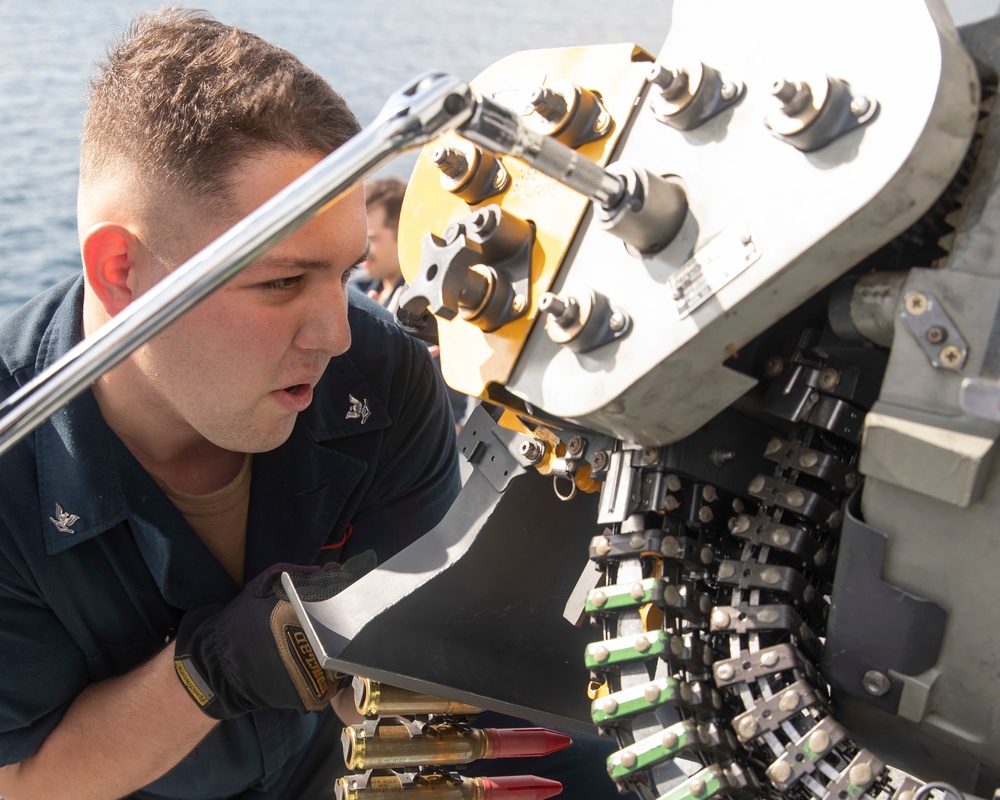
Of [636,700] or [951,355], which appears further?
[636,700]

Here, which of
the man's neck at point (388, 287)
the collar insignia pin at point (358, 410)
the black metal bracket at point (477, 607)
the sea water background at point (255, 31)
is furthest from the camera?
the sea water background at point (255, 31)

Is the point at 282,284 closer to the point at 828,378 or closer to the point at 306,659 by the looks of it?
the point at 306,659

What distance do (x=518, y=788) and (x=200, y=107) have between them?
877 mm

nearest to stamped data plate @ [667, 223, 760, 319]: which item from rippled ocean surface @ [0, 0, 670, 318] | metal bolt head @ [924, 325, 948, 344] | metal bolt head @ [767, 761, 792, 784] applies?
metal bolt head @ [924, 325, 948, 344]

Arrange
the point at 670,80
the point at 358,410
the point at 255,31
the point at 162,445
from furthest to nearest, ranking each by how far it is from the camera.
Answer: the point at 255,31
the point at 358,410
the point at 162,445
the point at 670,80

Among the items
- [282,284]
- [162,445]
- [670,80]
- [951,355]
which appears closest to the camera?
[951,355]

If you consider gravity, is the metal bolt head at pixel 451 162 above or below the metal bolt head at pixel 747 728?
above

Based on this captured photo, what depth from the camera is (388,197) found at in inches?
132

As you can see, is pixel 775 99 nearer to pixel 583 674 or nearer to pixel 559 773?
pixel 583 674

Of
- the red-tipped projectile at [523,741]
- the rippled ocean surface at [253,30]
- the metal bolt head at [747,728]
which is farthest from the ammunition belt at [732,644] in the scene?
the rippled ocean surface at [253,30]

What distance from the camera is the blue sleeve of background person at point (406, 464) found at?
5.03ft

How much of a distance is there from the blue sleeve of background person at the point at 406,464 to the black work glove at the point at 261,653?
278mm

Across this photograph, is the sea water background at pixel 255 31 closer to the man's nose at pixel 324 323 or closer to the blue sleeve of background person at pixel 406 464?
the blue sleeve of background person at pixel 406 464

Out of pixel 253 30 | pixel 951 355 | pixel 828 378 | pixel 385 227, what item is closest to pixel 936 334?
pixel 951 355
